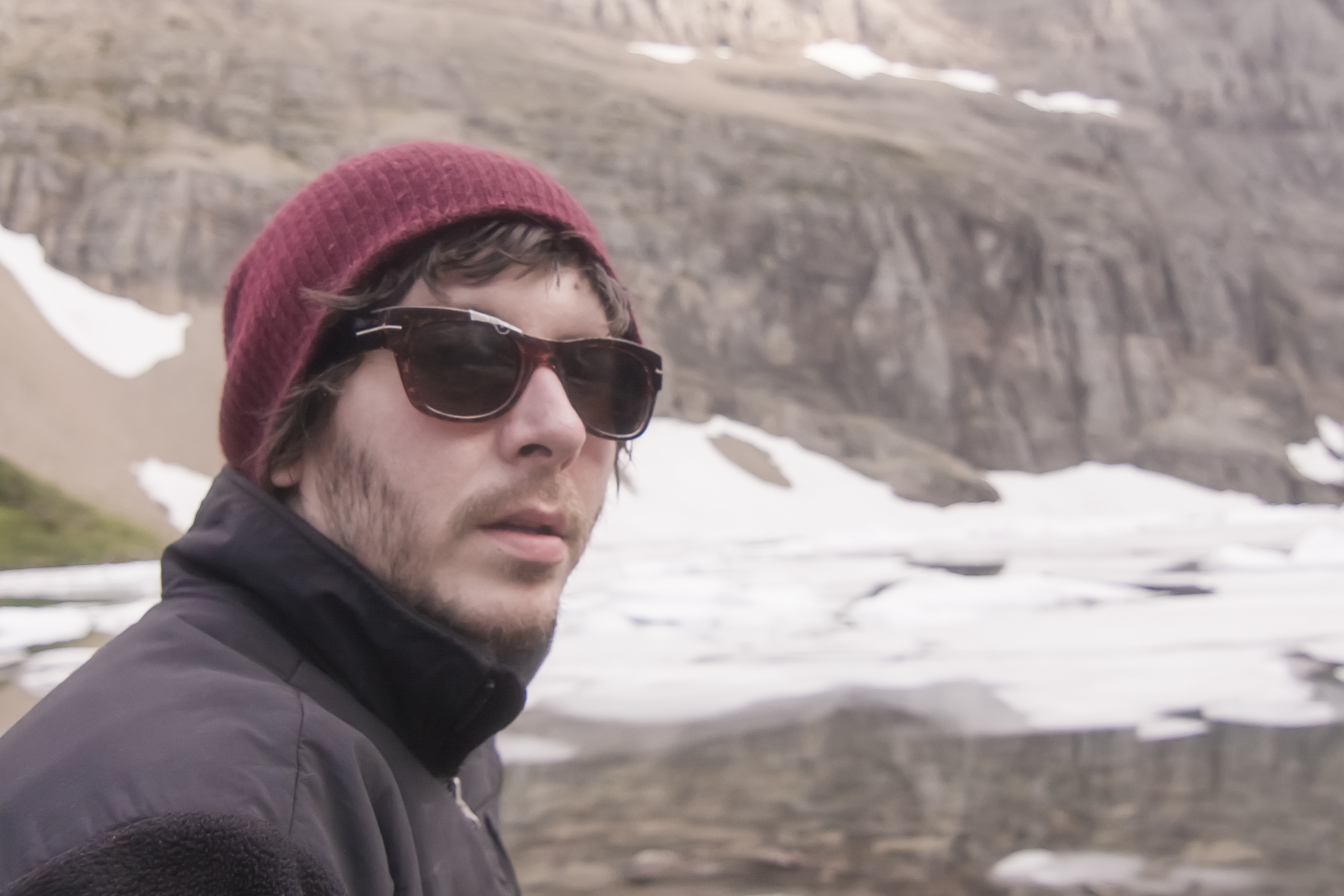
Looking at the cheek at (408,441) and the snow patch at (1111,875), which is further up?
the cheek at (408,441)

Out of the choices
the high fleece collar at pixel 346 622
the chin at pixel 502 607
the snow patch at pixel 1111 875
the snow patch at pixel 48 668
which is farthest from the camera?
the snow patch at pixel 48 668

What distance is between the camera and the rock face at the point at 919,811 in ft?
14.2

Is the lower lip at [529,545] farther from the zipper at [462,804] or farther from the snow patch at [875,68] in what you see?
the snow patch at [875,68]

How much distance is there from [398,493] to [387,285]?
347 mm

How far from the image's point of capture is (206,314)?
3675 centimetres

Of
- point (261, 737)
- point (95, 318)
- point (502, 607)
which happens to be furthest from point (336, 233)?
point (95, 318)

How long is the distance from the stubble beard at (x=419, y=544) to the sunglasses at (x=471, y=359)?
0.45ft

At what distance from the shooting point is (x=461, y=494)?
156 centimetres

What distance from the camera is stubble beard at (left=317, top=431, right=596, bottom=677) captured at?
59.9 inches

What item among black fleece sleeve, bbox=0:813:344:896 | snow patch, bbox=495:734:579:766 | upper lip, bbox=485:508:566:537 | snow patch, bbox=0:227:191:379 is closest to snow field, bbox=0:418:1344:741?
snow patch, bbox=495:734:579:766

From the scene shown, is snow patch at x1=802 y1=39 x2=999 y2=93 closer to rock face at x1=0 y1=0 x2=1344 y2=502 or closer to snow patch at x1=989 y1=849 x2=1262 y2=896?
rock face at x1=0 y1=0 x2=1344 y2=502

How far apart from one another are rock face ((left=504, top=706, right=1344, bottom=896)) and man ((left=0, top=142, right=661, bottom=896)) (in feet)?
9.64

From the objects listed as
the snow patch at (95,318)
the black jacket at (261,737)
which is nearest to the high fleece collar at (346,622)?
the black jacket at (261,737)

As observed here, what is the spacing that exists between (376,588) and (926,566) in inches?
683
